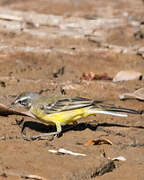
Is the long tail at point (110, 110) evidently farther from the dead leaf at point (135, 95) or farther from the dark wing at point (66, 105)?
the dead leaf at point (135, 95)

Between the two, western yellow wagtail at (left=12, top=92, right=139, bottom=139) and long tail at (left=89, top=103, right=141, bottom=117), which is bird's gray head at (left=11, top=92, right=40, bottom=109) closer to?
western yellow wagtail at (left=12, top=92, right=139, bottom=139)

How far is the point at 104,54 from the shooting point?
10906 mm

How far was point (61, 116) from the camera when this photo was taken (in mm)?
6691

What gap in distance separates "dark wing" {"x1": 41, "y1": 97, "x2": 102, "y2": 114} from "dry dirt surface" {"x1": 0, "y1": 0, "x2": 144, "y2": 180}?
12.5 inches

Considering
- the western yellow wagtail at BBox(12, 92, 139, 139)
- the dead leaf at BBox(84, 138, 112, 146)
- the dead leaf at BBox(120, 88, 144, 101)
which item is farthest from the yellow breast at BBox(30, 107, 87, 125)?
the dead leaf at BBox(120, 88, 144, 101)

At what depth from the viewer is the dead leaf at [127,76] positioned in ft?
30.3

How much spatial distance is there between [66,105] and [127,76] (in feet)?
9.26

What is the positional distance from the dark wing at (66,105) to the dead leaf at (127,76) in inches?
104

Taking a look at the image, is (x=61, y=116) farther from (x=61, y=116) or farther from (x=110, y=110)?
(x=110, y=110)

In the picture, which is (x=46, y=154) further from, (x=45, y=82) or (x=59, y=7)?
(x=59, y=7)

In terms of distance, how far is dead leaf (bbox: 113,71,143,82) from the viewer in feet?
30.3

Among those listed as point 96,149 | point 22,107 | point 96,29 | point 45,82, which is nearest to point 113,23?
point 96,29

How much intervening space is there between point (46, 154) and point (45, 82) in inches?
127

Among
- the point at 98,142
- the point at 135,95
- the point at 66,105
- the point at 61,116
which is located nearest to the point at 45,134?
the point at 61,116
